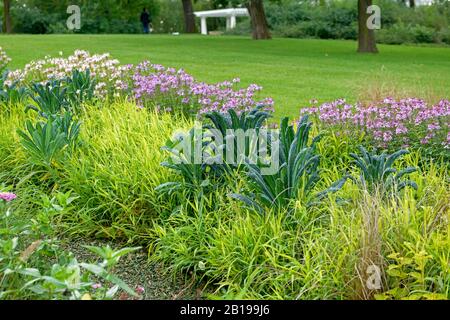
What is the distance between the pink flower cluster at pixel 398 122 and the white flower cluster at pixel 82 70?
9.06 feet

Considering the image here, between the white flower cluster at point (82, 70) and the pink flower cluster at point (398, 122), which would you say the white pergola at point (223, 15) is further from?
the pink flower cluster at point (398, 122)

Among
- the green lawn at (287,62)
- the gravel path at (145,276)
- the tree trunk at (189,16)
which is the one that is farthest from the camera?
the tree trunk at (189,16)

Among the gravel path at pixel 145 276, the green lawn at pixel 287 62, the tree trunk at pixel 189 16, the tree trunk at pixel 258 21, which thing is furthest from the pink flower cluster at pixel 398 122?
the tree trunk at pixel 189 16

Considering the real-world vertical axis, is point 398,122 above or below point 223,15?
below

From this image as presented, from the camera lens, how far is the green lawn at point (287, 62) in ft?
40.1

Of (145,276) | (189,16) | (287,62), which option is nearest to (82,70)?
(145,276)

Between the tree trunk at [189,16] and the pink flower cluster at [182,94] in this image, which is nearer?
the pink flower cluster at [182,94]

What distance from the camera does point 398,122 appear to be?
668 centimetres

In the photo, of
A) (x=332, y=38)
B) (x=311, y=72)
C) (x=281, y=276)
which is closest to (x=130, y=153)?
(x=281, y=276)

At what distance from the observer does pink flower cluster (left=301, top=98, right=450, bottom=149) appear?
6.41 meters

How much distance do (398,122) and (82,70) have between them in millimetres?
4019

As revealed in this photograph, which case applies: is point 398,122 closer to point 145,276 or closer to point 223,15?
point 145,276

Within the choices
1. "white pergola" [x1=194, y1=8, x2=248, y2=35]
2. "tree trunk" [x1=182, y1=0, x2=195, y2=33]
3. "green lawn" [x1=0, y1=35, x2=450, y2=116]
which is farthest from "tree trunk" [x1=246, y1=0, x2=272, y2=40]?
"white pergola" [x1=194, y1=8, x2=248, y2=35]

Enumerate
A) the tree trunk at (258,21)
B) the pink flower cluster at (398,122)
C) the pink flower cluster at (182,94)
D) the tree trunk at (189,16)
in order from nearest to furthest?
the pink flower cluster at (398,122) < the pink flower cluster at (182,94) < the tree trunk at (258,21) < the tree trunk at (189,16)
